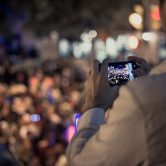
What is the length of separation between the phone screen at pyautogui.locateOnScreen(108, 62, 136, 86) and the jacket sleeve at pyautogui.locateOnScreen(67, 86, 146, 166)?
18.1 inches

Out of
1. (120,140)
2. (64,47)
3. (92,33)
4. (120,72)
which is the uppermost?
(92,33)

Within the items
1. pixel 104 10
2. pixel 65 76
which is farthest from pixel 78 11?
pixel 65 76

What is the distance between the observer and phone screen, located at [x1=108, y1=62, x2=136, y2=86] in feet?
7.31

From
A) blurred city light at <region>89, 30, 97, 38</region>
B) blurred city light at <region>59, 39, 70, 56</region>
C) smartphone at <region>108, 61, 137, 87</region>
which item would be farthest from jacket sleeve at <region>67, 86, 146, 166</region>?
blurred city light at <region>59, 39, 70, 56</region>

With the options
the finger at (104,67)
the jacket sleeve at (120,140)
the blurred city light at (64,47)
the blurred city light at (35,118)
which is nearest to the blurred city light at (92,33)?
the blurred city light at (64,47)

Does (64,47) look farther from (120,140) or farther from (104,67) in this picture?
(120,140)

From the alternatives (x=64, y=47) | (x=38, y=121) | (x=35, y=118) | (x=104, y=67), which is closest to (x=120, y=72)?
(x=104, y=67)

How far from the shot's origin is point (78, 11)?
30.3 m

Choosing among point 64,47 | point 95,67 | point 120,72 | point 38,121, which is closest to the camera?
point 95,67

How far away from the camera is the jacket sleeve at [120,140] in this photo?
65.6 inches

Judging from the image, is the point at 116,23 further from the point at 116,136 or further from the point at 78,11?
the point at 116,136

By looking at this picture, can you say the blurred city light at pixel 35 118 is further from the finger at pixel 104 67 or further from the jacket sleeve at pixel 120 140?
the jacket sleeve at pixel 120 140

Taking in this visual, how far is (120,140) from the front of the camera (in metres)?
1.69

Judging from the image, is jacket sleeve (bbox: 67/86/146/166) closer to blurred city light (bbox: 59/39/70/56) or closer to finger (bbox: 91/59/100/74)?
finger (bbox: 91/59/100/74)
